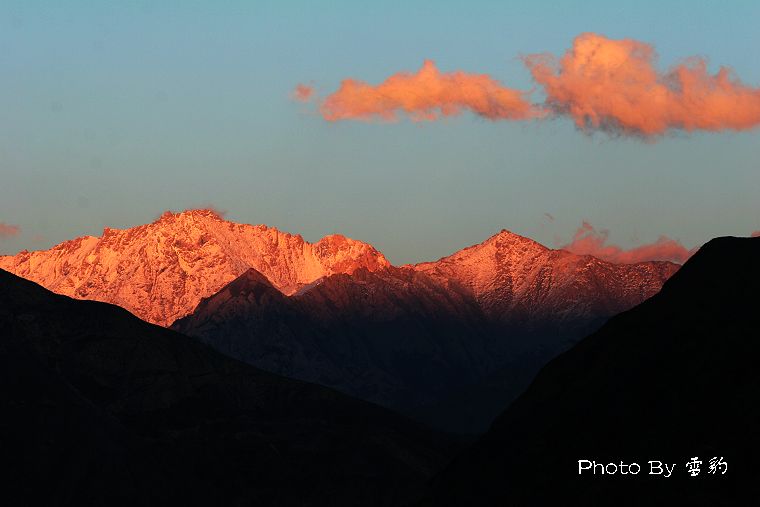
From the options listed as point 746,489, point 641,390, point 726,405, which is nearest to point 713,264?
point 641,390

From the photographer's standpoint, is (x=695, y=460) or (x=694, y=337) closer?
(x=695, y=460)

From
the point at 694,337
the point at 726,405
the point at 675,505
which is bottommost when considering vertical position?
the point at 675,505

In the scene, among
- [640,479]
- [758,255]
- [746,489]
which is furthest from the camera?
[758,255]

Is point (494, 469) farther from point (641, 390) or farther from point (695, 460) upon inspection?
point (695, 460)

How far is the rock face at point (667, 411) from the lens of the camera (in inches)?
5965

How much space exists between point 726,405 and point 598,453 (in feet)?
55.9

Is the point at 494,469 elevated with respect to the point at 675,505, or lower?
elevated

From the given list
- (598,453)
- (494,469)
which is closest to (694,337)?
(598,453)

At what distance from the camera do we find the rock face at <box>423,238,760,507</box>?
497 ft

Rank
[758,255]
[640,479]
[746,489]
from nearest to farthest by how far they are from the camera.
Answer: [746,489], [640,479], [758,255]

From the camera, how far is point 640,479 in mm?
155625

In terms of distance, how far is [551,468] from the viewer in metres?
178

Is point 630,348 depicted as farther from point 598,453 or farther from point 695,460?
point 695,460

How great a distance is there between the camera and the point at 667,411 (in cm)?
16825
